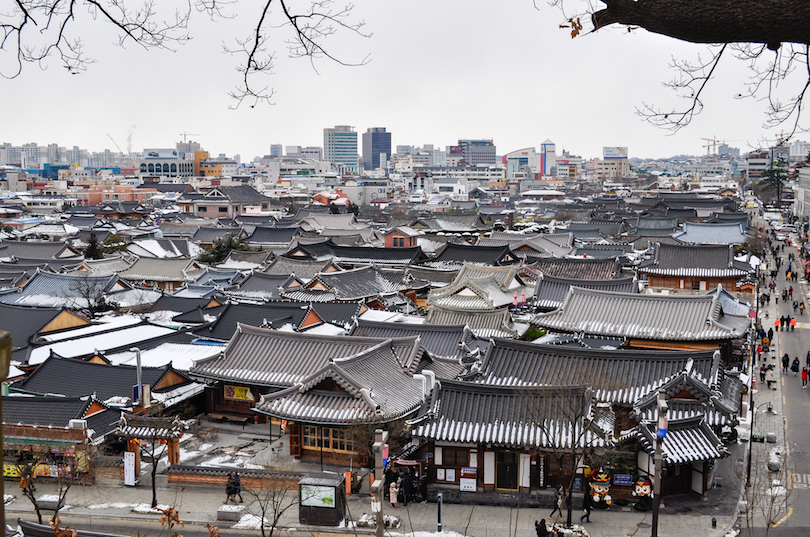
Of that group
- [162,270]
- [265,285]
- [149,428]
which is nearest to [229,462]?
[149,428]

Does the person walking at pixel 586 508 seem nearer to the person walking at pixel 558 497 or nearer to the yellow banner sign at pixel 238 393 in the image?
the person walking at pixel 558 497

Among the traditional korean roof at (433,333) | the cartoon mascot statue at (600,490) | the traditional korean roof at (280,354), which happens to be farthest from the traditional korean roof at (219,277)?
the cartoon mascot statue at (600,490)

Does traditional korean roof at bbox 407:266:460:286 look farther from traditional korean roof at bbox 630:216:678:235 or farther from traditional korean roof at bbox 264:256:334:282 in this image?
traditional korean roof at bbox 630:216:678:235

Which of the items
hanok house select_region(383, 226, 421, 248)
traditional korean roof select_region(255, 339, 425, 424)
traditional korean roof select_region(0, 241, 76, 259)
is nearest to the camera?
traditional korean roof select_region(255, 339, 425, 424)

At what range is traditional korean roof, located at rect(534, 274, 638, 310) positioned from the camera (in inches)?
1230

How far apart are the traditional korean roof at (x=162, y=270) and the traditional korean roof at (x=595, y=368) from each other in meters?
33.0

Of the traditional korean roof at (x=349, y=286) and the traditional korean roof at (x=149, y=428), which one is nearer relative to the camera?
the traditional korean roof at (x=149, y=428)

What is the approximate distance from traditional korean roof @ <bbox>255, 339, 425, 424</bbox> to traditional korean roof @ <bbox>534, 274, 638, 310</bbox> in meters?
12.2

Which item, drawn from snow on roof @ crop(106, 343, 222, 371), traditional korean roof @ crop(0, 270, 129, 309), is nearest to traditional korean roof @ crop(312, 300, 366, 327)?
snow on roof @ crop(106, 343, 222, 371)

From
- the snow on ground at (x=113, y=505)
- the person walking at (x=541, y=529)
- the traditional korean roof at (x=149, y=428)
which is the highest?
the traditional korean roof at (x=149, y=428)

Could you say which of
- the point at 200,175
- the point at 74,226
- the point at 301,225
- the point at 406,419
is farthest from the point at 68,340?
the point at 200,175

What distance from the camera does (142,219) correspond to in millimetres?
90750

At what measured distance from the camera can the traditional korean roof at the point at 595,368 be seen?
19.3 meters

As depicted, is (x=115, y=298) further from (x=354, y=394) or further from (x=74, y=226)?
(x=74, y=226)
